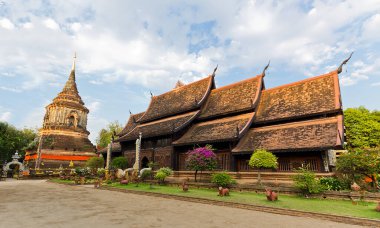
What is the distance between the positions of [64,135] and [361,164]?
43944mm

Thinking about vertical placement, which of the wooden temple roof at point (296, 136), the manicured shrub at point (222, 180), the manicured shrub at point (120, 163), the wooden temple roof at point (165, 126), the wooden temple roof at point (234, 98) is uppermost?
the wooden temple roof at point (234, 98)

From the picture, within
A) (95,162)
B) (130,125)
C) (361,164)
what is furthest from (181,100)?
(361,164)

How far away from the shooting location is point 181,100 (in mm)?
26891

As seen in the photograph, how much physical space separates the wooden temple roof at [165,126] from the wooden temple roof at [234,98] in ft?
4.61

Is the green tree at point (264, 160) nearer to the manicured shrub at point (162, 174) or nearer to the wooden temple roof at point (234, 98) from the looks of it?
the wooden temple roof at point (234, 98)

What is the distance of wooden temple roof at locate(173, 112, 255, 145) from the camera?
1842 cm

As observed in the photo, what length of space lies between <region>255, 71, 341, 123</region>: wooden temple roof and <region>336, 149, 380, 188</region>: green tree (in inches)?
168

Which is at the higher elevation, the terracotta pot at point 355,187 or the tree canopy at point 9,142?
the tree canopy at point 9,142

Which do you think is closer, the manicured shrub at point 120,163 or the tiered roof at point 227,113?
the tiered roof at point 227,113

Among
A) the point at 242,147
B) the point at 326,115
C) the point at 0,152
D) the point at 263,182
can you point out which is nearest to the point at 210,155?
the point at 242,147

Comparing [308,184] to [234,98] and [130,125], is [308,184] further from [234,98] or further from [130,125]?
[130,125]

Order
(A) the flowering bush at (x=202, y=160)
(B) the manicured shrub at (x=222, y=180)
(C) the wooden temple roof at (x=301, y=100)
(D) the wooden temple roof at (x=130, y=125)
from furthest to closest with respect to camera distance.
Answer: (D) the wooden temple roof at (x=130, y=125) → (C) the wooden temple roof at (x=301, y=100) → (A) the flowering bush at (x=202, y=160) → (B) the manicured shrub at (x=222, y=180)

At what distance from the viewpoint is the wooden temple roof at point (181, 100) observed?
24812 millimetres

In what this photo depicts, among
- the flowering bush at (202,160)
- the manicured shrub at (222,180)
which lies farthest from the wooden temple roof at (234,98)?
the manicured shrub at (222,180)
